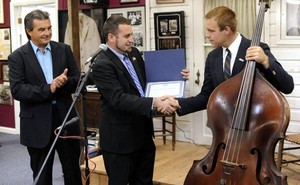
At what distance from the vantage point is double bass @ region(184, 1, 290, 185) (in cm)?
184

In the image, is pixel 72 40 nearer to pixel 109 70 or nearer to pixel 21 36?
pixel 109 70

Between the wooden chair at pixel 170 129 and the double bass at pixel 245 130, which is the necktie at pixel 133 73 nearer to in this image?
the double bass at pixel 245 130

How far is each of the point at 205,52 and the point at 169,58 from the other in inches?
81.6

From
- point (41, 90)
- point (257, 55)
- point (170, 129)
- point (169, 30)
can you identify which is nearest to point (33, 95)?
point (41, 90)

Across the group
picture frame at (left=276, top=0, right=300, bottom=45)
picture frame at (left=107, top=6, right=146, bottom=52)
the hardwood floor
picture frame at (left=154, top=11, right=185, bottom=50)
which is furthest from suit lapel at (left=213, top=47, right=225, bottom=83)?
picture frame at (left=107, top=6, right=146, bottom=52)

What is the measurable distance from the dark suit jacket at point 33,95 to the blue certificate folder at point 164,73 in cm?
56

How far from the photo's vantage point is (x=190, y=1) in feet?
15.0

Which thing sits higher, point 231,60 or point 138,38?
point 138,38

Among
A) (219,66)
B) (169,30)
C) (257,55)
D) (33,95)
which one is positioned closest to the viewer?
(257,55)

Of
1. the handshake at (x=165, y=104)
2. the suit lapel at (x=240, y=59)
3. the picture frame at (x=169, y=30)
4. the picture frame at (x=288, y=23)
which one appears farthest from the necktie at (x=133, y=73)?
the picture frame at (x=169, y=30)

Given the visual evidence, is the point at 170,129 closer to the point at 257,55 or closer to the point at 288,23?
the point at 288,23

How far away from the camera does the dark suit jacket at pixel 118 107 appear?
7.22 feet

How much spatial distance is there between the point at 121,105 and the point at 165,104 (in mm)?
244

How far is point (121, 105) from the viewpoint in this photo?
7.18 feet
